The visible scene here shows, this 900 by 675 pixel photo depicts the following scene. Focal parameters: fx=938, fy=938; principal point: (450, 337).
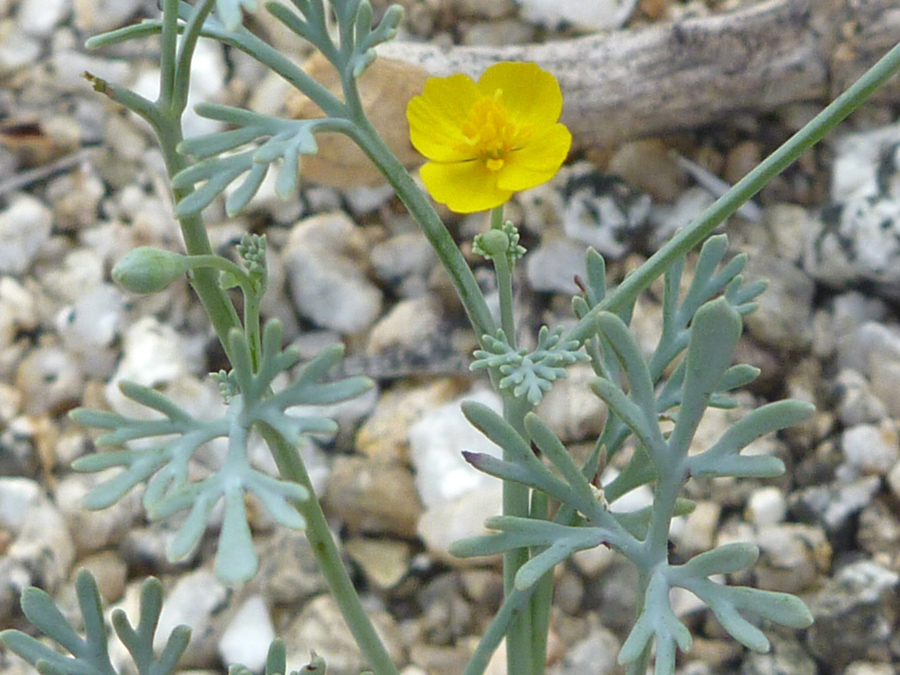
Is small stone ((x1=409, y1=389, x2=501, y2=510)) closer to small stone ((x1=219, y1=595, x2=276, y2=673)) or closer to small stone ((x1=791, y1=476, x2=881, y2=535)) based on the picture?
small stone ((x1=219, y1=595, x2=276, y2=673))

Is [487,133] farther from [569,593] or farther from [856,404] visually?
[856,404]

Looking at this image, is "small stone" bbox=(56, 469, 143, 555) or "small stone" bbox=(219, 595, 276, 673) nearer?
"small stone" bbox=(219, 595, 276, 673)

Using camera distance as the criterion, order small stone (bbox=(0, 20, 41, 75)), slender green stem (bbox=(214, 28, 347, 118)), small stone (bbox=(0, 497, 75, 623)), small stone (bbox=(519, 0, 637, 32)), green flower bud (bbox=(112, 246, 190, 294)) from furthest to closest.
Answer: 1. small stone (bbox=(0, 20, 41, 75))
2. small stone (bbox=(519, 0, 637, 32))
3. small stone (bbox=(0, 497, 75, 623))
4. slender green stem (bbox=(214, 28, 347, 118))
5. green flower bud (bbox=(112, 246, 190, 294))

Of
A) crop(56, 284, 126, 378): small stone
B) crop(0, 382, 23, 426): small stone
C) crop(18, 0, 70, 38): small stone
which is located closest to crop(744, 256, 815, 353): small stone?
crop(56, 284, 126, 378): small stone

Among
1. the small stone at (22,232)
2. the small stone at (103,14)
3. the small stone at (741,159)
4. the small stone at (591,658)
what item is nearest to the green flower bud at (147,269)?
the small stone at (591,658)

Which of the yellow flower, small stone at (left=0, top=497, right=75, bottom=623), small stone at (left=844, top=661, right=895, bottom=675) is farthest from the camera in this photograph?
small stone at (left=0, top=497, right=75, bottom=623)

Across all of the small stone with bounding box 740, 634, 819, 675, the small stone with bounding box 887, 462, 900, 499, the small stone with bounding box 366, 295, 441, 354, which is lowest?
the small stone with bounding box 740, 634, 819, 675

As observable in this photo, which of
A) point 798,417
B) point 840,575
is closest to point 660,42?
point 840,575
